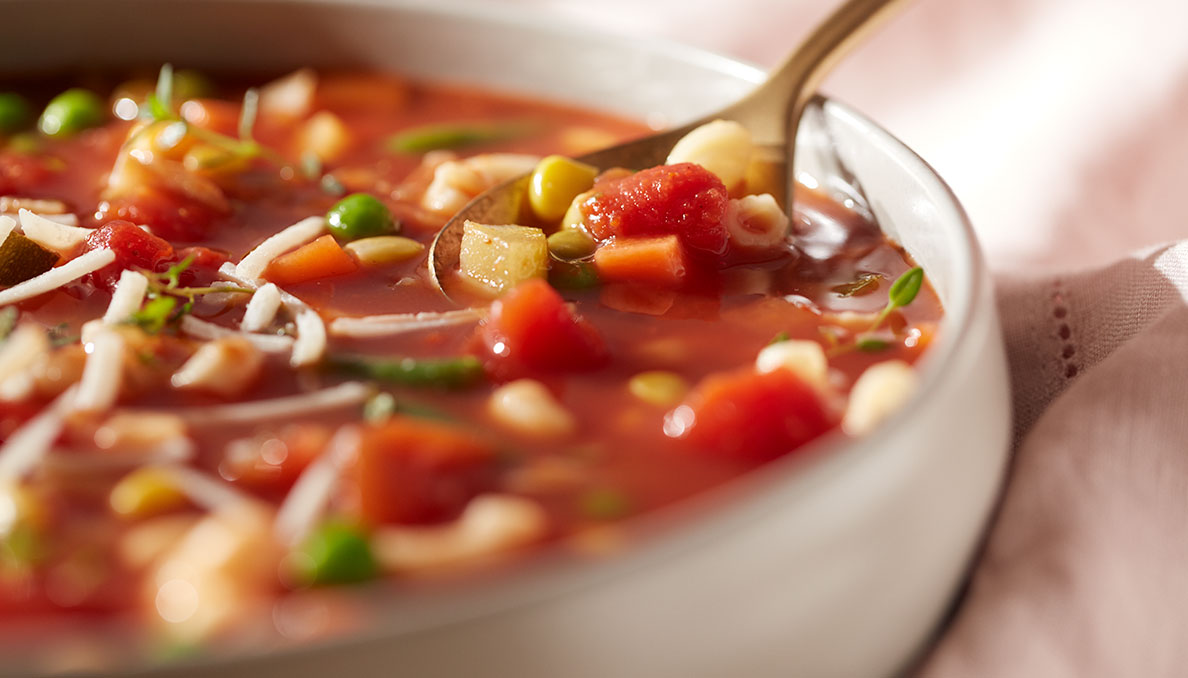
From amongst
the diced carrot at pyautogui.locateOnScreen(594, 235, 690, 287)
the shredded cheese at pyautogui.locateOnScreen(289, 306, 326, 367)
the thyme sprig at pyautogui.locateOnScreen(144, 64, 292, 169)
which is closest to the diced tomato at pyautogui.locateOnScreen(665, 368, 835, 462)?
the diced carrot at pyautogui.locateOnScreen(594, 235, 690, 287)

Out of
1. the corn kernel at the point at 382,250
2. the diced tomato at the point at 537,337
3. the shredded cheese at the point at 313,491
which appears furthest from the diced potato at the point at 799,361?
the corn kernel at the point at 382,250

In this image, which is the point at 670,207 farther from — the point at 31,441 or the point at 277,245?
the point at 31,441

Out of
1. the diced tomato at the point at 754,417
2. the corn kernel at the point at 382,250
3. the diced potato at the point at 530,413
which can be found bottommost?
the corn kernel at the point at 382,250

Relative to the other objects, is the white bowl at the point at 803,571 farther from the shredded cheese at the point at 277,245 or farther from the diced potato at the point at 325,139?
the diced potato at the point at 325,139

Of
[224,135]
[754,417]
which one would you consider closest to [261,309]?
[754,417]

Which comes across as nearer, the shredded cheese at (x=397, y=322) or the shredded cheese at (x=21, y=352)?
the shredded cheese at (x=21, y=352)

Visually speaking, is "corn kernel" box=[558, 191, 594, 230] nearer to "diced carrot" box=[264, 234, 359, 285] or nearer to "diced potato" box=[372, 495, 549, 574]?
"diced carrot" box=[264, 234, 359, 285]

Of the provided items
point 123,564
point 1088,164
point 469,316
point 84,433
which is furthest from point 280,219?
point 1088,164
